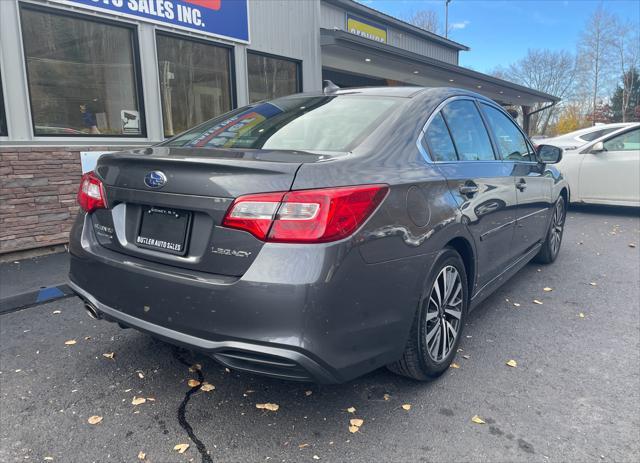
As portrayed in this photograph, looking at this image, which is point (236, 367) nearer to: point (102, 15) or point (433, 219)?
point (433, 219)

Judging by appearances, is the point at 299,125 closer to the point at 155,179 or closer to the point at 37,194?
the point at 155,179

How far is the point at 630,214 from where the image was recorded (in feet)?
30.0

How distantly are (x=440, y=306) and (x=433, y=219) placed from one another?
0.56 metres

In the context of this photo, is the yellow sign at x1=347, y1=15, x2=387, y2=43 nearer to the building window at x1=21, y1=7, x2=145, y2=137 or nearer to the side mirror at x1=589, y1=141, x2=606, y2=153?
the side mirror at x1=589, y1=141, x2=606, y2=153

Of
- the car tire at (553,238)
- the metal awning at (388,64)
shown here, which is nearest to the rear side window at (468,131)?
the car tire at (553,238)

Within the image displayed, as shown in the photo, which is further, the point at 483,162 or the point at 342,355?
the point at 483,162

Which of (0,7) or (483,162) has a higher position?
(0,7)

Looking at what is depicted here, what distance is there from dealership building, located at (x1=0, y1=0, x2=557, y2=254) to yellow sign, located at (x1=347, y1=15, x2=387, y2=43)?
2.82 metres

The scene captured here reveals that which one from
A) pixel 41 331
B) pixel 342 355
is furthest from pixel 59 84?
pixel 342 355

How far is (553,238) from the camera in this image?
5395 mm

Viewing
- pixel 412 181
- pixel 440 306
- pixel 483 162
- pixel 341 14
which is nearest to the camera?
pixel 412 181

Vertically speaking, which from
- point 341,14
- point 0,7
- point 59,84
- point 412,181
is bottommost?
point 412,181

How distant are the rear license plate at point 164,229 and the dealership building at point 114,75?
12.3 ft

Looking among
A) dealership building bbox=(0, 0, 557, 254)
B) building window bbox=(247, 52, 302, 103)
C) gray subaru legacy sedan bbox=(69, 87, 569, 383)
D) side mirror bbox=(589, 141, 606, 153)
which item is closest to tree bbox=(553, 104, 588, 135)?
side mirror bbox=(589, 141, 606, 153)
